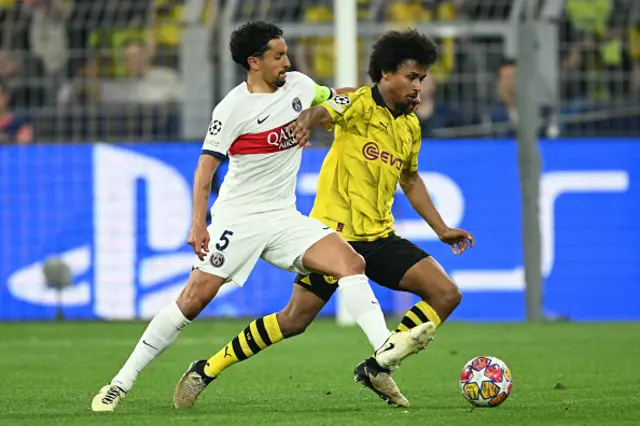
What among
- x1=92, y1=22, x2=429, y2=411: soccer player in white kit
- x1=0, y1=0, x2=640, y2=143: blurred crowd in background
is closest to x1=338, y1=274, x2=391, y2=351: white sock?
x1=92, y1=22, x2=429, y2=411: soccer player in white kit

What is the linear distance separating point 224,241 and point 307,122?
0.74 metres

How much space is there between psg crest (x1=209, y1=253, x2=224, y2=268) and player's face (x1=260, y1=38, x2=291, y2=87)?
95cm

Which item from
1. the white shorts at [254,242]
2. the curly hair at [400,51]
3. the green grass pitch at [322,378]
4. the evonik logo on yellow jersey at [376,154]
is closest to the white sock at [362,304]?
the white shorts at [254,242]

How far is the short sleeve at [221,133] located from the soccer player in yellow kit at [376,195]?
1.78 feet

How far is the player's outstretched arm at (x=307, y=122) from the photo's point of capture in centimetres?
725

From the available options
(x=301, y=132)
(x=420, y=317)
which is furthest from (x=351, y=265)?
(x=301, y=132)

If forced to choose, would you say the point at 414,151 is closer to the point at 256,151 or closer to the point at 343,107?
the point at 343,107

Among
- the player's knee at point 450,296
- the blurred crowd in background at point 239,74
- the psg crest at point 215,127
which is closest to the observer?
the psg crest at point 215,127

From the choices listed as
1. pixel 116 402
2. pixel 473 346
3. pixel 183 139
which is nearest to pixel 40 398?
pixel 116 402

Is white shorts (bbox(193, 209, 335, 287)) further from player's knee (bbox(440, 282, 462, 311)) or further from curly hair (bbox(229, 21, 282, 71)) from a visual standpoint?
curly hair (bbox(229, 21, 282, 71))

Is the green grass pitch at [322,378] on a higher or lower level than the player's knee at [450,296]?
lower

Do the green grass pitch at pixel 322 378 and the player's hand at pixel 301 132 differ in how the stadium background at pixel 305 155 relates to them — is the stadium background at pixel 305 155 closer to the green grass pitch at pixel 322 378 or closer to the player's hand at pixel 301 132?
the green grass pitch at pixel 322 378

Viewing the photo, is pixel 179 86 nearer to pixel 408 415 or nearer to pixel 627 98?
pixel 627 98

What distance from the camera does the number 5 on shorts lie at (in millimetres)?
7309
